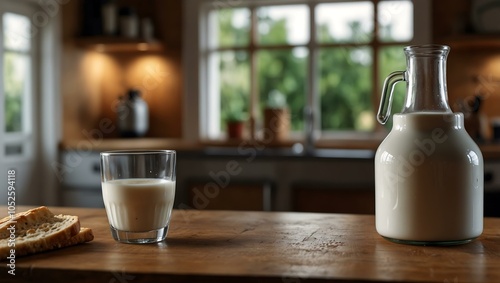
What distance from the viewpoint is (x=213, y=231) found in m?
1.09

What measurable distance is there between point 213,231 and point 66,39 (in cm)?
324

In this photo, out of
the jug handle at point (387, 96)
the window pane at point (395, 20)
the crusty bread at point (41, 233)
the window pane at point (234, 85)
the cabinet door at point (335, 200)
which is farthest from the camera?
the window pane at point (234, 85)

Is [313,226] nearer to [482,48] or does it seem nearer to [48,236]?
[48,236]

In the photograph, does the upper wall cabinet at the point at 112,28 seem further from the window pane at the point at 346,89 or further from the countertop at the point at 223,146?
the window pane at the point at 346,89

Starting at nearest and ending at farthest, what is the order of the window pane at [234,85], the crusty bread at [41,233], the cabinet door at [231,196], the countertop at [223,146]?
the crusty bread at [41,233], the cabinet door at [231,196], the countertop at [223,146], the window pane at [234,85]

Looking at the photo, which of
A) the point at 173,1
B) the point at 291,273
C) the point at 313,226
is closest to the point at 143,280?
the point at 291,273

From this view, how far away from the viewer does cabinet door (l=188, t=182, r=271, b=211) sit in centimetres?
333

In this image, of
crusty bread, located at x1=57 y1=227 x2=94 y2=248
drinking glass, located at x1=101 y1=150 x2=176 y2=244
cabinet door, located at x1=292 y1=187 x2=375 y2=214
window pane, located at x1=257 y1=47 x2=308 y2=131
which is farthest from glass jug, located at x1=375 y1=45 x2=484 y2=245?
window pane, located at x1=257 y1=47 x2=308 y2=131

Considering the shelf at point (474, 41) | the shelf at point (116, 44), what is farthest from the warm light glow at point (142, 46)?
the shelf at point (474, 41)

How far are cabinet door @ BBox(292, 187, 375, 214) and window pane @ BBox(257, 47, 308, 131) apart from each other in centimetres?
98

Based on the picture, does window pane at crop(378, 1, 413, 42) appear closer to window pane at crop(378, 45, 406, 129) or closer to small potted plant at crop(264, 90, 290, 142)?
window pane at crop(378, 45, 406, 129)

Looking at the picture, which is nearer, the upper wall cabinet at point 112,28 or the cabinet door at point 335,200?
the cabinet door at point 335,200

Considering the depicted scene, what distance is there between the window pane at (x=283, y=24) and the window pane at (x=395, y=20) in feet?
1.56

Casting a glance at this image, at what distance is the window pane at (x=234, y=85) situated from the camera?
14.1 ft
